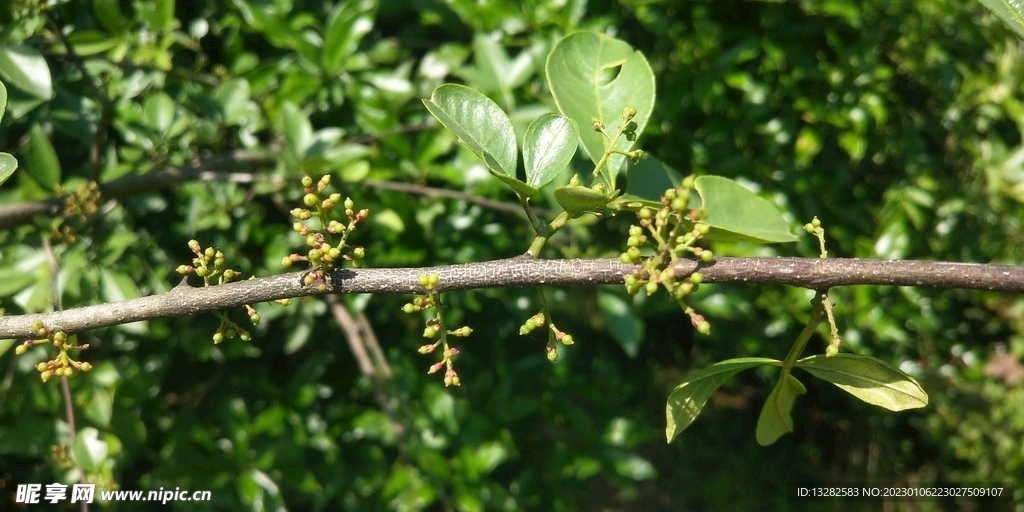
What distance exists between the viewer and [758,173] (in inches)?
91.0

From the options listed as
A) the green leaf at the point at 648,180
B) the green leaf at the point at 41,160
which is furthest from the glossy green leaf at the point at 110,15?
the green leaf at the point at 648,180

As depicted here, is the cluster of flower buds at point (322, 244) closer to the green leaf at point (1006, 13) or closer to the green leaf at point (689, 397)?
the green leaf at point (689, 397)

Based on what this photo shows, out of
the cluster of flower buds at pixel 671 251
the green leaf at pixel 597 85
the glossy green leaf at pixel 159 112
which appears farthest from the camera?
the glossy green leaf at pixel 159 112

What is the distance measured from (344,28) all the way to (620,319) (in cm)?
104

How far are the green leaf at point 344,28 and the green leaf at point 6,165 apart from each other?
1.22m

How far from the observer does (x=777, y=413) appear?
1.05 m

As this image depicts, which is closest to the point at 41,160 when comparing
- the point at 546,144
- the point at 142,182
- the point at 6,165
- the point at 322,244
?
the point at 142,182

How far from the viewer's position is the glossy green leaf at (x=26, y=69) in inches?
55.6

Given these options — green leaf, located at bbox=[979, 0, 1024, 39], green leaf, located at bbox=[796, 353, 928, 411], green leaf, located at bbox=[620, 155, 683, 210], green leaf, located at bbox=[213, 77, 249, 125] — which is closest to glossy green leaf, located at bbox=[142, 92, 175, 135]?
green leaf, located at bbox=[213, 77, 249, 125]

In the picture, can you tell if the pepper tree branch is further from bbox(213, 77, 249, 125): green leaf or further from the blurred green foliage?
bbox(213, 77, 249, 125): green leaf

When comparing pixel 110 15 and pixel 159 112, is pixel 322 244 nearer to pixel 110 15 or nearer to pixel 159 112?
pixel 159 112

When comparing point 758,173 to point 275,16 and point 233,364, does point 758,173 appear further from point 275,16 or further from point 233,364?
point 233,364

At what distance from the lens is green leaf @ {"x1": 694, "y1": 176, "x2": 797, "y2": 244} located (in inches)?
34.4

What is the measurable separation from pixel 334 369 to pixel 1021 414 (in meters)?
3.00
